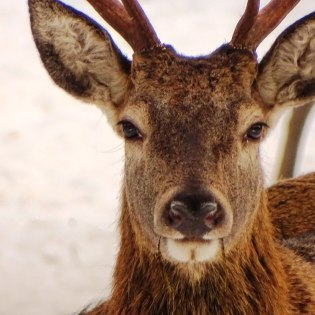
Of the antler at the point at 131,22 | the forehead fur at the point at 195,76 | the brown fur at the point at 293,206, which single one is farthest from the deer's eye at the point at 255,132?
the brown fur at the point at 293,206

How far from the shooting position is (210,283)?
197 inches

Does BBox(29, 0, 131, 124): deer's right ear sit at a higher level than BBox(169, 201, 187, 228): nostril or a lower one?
higher

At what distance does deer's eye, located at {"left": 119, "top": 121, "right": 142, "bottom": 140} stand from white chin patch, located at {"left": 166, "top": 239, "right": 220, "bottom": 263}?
1.90 ft

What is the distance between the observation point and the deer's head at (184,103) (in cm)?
466

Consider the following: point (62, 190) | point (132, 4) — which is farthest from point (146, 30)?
point (62, 190)

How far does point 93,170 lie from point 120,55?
4379mm

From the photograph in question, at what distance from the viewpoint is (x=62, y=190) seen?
9.24 m

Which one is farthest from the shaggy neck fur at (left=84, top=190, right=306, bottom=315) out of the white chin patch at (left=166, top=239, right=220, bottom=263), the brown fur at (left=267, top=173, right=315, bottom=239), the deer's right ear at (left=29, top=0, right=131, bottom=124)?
the brown fur at (left=267, top=173, right=315, bottom=239)

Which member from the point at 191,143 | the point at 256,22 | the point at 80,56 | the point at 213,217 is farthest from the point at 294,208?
the point at 213,217

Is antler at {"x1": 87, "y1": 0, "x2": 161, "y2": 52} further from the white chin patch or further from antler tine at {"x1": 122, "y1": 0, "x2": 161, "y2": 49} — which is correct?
the white chin patch

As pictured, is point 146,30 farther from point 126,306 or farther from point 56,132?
point 56,132

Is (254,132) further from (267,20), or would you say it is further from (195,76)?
(267,20)

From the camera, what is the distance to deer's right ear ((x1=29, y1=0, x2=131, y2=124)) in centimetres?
522

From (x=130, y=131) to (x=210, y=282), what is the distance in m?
0.81
